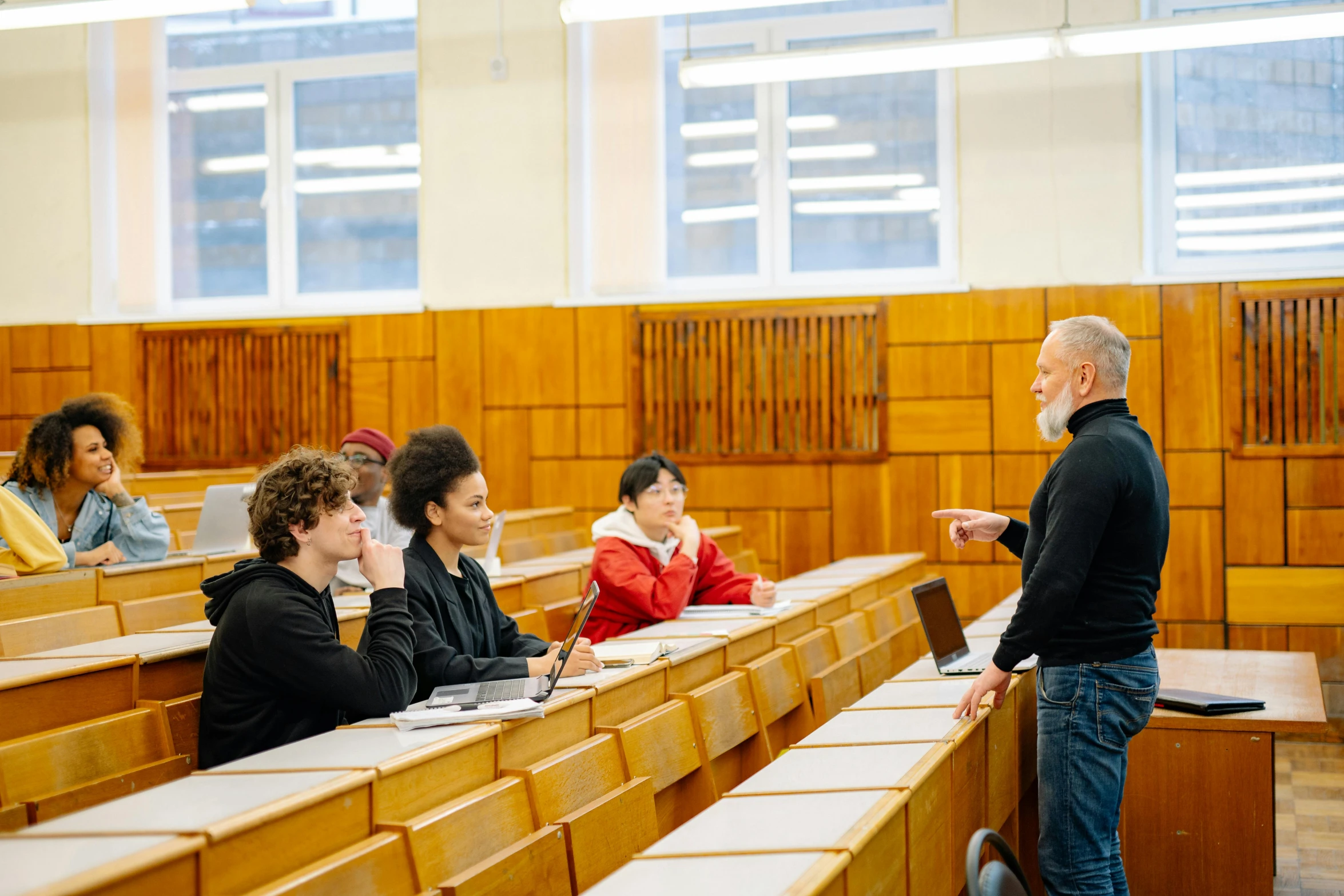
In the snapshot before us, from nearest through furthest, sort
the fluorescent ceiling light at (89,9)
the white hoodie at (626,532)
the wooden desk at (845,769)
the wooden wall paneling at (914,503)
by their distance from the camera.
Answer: the wooden desk at (845,769) < the white hoodie at (626,532) < the fluorescent ceiling light at (89,9) < the wooden wall paneling at (914,503)

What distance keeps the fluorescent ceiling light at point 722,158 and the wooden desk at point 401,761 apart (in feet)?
16.2

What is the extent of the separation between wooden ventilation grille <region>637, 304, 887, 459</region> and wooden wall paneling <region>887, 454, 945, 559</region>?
16 cm

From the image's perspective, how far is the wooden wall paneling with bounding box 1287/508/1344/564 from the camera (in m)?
5.39

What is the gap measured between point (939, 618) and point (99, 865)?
2.16 meters

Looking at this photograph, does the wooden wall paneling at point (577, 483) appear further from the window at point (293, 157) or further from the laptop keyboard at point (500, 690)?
the laptop keyboard at point (500, 690)

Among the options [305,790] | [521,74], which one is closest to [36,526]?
[305,790]

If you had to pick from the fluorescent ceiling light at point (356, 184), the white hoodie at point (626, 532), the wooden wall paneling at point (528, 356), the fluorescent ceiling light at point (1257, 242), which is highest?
the fluorescent ceiling light at point (356, 184)

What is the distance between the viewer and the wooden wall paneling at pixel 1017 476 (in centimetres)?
576

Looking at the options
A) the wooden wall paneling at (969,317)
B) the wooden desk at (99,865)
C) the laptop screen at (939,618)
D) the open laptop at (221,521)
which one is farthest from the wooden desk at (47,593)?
the wooden wall paneling at (969,317)

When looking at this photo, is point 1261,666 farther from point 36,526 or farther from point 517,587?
point 36,526

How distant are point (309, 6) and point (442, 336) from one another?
7.34ft

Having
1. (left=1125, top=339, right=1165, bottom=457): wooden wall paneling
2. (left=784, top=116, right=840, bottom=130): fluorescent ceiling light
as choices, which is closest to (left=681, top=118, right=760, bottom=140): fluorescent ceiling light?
(left=784, top=116, right=840, bottom=130): fluorescent ceiling light

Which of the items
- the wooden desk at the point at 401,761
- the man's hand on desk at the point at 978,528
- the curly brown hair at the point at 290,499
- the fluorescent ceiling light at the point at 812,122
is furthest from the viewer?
the fluorescent ceiling light at the point at 812,122

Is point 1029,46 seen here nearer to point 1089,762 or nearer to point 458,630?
point 1089,762
